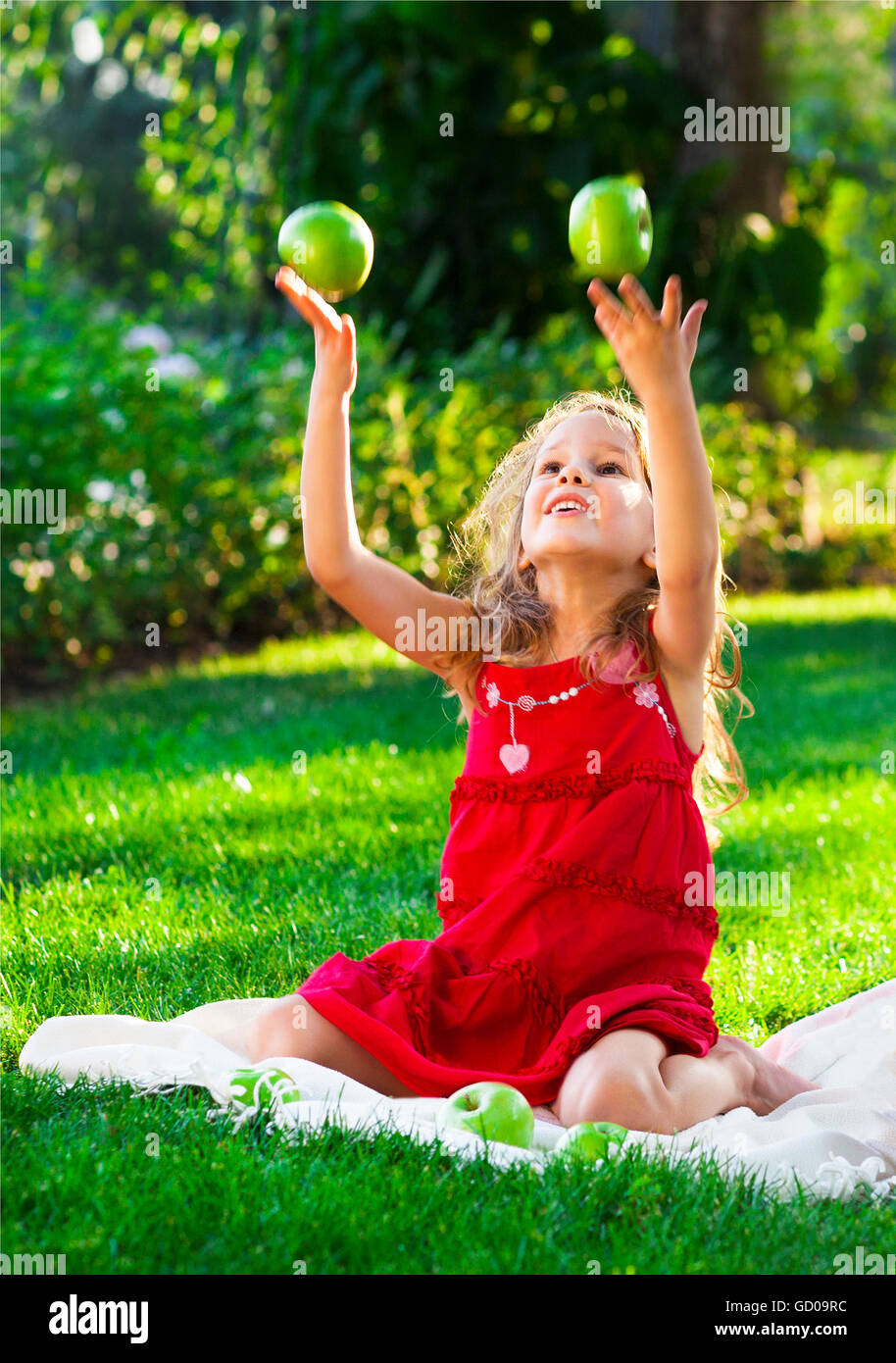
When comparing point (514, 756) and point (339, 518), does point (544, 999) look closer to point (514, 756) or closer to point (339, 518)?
point (514, 756)

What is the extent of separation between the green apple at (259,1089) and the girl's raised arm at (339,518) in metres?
0.92

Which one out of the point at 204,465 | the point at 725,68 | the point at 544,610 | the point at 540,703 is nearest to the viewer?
the point at 540,703

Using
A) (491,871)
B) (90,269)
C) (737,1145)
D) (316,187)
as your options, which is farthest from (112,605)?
(90,269)

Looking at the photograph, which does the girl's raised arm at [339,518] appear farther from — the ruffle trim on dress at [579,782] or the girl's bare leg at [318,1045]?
the girl's bare leg at [318,1045]

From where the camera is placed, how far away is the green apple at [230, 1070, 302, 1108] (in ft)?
7.47

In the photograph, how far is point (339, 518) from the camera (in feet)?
8.93

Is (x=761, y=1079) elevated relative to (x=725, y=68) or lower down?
lower down

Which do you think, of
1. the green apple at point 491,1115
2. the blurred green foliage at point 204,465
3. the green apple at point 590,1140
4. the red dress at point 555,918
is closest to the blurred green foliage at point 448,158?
the blurred green foliage at point 204,465

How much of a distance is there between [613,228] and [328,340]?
1.97 ft

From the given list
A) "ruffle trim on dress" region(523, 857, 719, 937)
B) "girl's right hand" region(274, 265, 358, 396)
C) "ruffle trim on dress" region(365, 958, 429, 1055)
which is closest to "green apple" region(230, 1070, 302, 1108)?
"ruffle trim on dress" region(365, 958, 429, 1055)

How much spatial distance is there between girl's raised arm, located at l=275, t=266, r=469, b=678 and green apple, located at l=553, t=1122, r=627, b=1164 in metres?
1.05

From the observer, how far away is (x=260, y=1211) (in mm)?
1891

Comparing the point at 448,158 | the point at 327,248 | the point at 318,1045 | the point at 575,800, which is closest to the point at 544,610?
the point at 575,800

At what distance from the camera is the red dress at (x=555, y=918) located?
2.49 m
